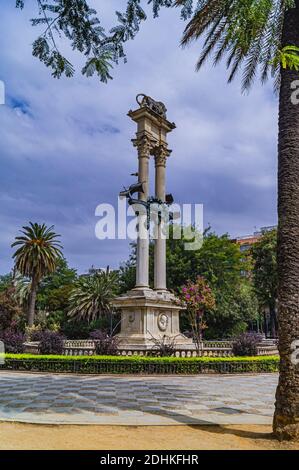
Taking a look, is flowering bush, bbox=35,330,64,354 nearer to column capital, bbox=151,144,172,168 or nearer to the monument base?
the monument base

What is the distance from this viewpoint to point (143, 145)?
26.7 m

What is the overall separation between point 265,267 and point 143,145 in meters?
30.2

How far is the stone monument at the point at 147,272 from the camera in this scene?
22.8 meters

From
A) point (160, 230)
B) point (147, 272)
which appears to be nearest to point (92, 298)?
point (160, 230)

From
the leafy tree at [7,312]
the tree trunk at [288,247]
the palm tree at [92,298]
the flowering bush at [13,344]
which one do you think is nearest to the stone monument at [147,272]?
the flowering bush at [13,344]

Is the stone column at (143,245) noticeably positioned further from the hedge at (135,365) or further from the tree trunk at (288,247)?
the tree trunk at (288,247)

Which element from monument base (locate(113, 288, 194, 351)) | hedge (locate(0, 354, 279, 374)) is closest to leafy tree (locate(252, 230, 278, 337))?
monument base (locate(113, 288, 194, 351))

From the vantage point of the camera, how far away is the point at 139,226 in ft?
→ 81.5

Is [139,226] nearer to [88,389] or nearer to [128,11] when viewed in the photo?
[88,389]

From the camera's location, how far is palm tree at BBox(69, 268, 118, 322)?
51.4m

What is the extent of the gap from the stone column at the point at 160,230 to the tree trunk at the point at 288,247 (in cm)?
1705

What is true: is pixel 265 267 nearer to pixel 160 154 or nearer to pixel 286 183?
pixel 160 154

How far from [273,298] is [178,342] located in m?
31.5

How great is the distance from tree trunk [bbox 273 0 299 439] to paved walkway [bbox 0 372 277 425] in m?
1.84
